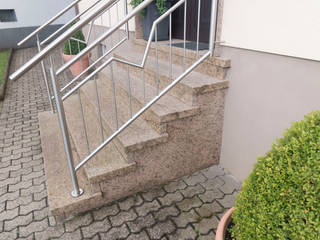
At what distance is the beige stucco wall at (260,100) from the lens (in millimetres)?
1737

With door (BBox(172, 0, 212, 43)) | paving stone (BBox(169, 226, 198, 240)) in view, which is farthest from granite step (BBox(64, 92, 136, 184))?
door (BBox(172, 0, 212, 43))

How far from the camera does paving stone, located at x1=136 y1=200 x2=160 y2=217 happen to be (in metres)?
2.18

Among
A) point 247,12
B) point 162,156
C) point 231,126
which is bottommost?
point 162,156

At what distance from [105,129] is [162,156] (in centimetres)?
77

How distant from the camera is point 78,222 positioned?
6.82ft

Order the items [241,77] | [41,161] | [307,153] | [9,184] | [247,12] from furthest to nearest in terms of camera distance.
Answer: [41,161] < [9,184] < [241,77] < [247,12] < [307,153]

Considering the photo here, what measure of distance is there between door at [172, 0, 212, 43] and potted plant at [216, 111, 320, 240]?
253 cm

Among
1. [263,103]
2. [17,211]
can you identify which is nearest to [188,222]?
[263,103]

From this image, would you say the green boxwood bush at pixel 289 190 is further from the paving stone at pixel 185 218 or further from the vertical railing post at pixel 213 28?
the vertical railing post at pixel 213 28

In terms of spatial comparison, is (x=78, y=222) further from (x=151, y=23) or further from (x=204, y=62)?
(x=151, y=23)

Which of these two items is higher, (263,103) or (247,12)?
(247,12)

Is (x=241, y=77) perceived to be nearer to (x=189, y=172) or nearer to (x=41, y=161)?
(x=189, y=172)

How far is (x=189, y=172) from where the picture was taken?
263cm

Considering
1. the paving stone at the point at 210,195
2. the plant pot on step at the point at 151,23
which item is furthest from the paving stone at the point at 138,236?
the plant pot on step at the point at 151,23
